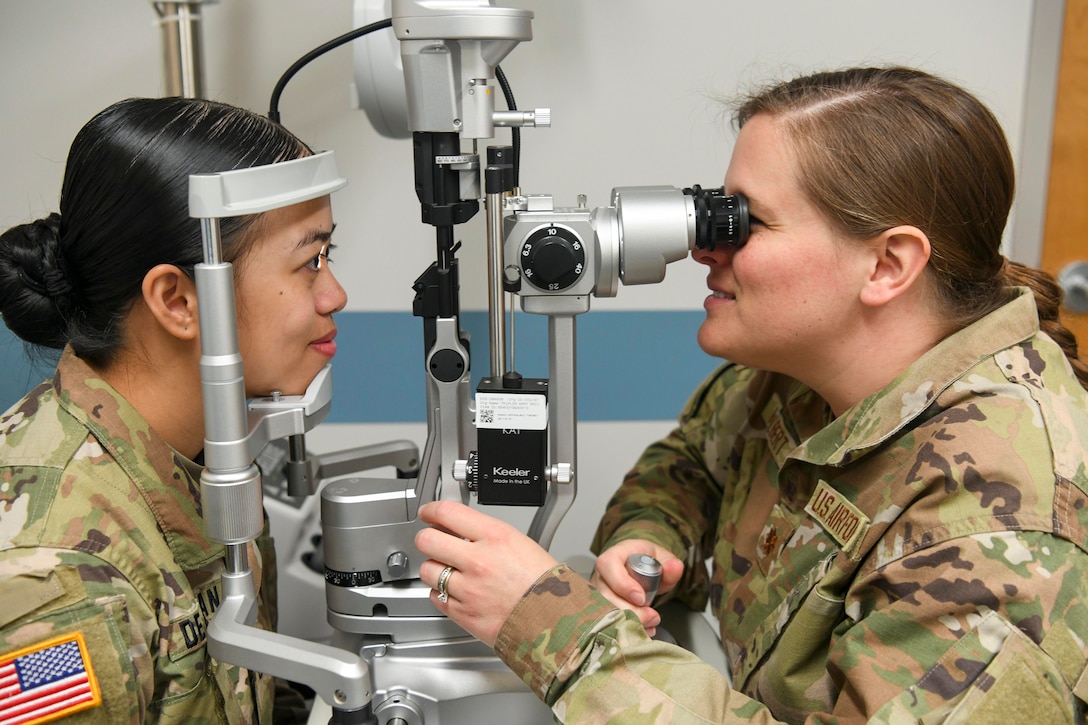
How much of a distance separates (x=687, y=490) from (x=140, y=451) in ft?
2.67

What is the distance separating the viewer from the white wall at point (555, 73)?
182 cm

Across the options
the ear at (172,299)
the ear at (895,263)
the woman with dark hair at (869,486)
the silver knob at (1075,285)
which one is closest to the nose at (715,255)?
the woman with dark hair at (869,486)

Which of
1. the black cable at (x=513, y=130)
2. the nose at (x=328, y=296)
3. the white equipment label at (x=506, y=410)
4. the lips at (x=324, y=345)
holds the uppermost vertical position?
the black cable at (x=513, y=130)

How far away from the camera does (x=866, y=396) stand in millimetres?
1100

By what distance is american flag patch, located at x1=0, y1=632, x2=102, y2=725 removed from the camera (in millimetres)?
846

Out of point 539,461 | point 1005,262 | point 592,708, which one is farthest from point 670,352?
point 592,708

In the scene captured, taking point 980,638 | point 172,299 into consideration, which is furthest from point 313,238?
point 980,638

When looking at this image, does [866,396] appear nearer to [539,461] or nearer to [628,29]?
[539,461]

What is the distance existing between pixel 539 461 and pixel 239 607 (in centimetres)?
36

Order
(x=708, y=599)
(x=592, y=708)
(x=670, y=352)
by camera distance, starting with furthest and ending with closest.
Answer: (x=670, y=352) < (x=708, y=599) < (x=592, y=708)

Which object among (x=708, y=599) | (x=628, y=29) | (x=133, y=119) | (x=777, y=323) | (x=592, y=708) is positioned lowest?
(x=708, y=599)

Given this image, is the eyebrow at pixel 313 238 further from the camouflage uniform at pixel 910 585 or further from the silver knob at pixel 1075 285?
the silver knob at pixel 1075 285

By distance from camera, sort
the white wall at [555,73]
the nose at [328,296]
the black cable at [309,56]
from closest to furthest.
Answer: the nose at [328,296]
the black cable at [309,56]
the white wall at [555,73]

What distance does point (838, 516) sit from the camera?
1.03 metres
